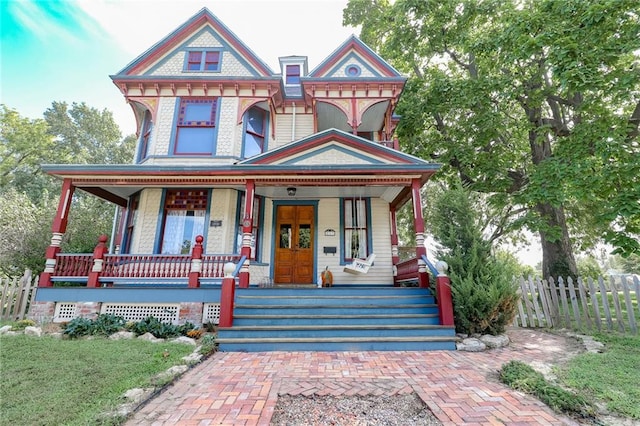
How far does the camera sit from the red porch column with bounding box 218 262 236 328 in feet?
19.2

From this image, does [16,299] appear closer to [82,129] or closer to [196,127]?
[196,127]

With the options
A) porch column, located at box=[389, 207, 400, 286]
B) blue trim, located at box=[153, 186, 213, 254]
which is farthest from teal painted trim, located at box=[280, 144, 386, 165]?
blue trim, located at box=[153, 186, 213, 254]

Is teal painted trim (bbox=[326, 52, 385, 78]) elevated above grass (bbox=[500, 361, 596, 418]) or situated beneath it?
elevated above

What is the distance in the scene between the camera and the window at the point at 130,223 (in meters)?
9.24

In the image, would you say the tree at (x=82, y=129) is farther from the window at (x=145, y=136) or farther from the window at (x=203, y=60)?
the window at (x=203, y=60)

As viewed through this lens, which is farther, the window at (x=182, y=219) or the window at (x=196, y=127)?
the window at (x=196, y=127)

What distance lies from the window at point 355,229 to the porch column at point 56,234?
25.5 ft

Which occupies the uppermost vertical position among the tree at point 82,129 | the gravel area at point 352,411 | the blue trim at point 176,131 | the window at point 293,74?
the tree at point 82,129

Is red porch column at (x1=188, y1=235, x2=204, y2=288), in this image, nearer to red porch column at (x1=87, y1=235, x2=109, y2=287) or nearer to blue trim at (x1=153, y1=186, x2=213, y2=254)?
blue trim at (x1=153, y1=186, x2=213, y2=254)

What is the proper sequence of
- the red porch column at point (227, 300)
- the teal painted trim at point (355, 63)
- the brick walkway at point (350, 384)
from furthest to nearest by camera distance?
the teal painted trim at point (355, 63)
the red porch column at point (227, 300)
the brick walkway at point (350, 384)

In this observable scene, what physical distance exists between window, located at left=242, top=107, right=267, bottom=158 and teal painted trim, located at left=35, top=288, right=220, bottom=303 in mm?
4725

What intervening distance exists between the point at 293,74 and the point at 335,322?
1034cm

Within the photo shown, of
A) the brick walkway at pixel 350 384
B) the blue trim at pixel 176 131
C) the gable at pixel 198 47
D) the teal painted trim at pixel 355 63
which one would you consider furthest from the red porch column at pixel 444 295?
the gable at pixel 198 47

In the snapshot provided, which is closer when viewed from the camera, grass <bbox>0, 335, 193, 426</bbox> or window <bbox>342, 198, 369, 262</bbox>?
grass <bbox>0, 335, 193, 426</bbox>
